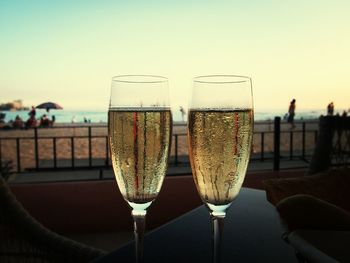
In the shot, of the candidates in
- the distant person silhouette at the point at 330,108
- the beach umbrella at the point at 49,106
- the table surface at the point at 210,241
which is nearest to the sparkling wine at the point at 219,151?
the table surface at the point at 210,241

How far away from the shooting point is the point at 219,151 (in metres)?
0.57

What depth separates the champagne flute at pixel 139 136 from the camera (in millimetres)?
Answer: 582

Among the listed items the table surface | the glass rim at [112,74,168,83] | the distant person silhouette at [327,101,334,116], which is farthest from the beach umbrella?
the glass rim at [112,74,168,83]

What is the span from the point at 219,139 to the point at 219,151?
0.06 feet

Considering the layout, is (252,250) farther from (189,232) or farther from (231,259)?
(189,232)

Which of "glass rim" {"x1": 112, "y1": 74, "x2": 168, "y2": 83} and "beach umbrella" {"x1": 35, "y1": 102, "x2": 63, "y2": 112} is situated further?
"beach umbrella" {"x1": 35, "y1": 102, "x2": 63, "y2": 112}

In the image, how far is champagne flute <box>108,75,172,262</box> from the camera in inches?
22.9

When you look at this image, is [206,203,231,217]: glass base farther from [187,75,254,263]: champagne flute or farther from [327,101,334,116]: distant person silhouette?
[327,101,334,116]: distant person silhouette

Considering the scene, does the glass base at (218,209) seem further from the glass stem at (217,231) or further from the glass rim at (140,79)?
the glass rim at (140,79)

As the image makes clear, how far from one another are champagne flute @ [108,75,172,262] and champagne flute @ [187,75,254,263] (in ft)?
0.16

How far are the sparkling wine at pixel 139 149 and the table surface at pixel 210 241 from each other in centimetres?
27

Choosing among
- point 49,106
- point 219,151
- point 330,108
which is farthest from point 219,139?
point 49,106

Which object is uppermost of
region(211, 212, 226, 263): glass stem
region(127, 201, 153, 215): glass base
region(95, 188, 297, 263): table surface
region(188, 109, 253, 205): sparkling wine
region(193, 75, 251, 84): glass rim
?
region(193, 75, 251, 84): glass rim

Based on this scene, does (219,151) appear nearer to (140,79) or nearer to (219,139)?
(219,139)
